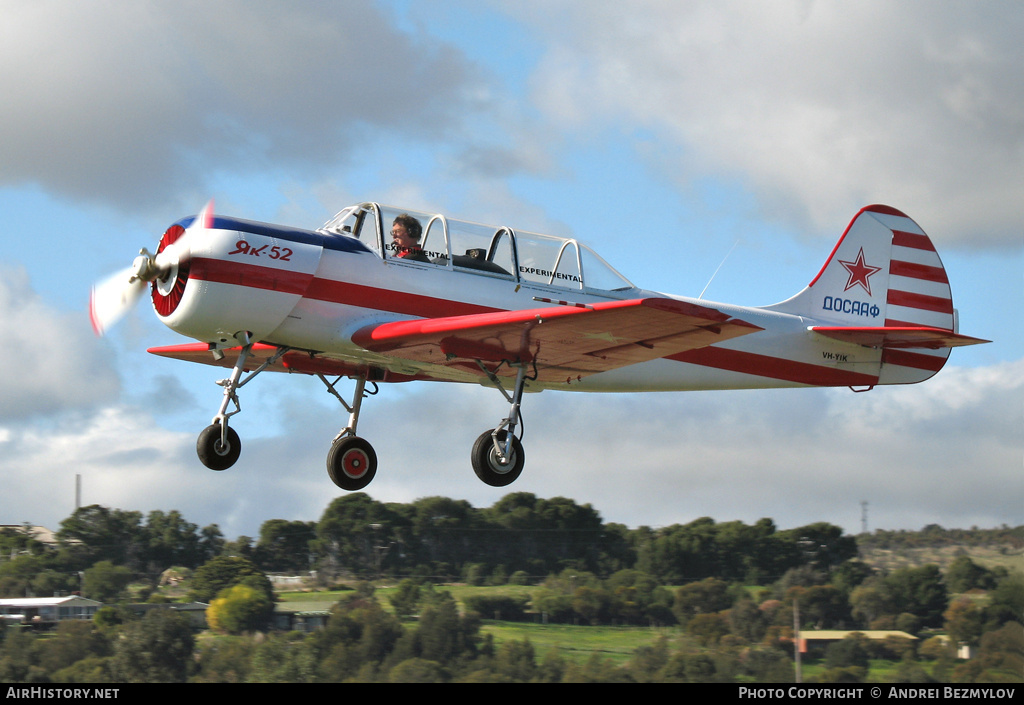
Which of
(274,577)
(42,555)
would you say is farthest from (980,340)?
(42,555)

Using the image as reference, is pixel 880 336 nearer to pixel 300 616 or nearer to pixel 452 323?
pixel 452 323

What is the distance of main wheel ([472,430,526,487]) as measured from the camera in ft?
36.3

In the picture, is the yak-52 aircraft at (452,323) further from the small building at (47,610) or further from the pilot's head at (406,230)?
the small building at (47,610)

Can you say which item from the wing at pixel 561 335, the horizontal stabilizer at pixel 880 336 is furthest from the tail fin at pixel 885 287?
the wing at pixel 561 335

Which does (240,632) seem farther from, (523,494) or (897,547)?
(897,547)

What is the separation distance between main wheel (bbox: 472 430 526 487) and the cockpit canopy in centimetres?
184

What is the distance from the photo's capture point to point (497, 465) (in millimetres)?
11062

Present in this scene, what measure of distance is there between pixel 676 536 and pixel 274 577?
1608 cm

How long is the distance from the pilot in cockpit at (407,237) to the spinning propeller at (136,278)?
6.22 feet

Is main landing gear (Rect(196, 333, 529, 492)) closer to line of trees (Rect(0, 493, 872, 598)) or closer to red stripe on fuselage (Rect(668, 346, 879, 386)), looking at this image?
red stripe on fuselage (Rect(668, 346, 879, 386))

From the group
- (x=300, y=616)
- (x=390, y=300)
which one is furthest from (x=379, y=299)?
(x=300, y=616)

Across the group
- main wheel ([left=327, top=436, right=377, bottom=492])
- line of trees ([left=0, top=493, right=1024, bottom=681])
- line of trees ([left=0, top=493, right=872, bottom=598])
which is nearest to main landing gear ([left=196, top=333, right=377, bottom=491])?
main wheel ([left=327, top=436, right=377, bottom=492])

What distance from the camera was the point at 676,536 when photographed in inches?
1613

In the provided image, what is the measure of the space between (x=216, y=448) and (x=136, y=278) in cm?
190
